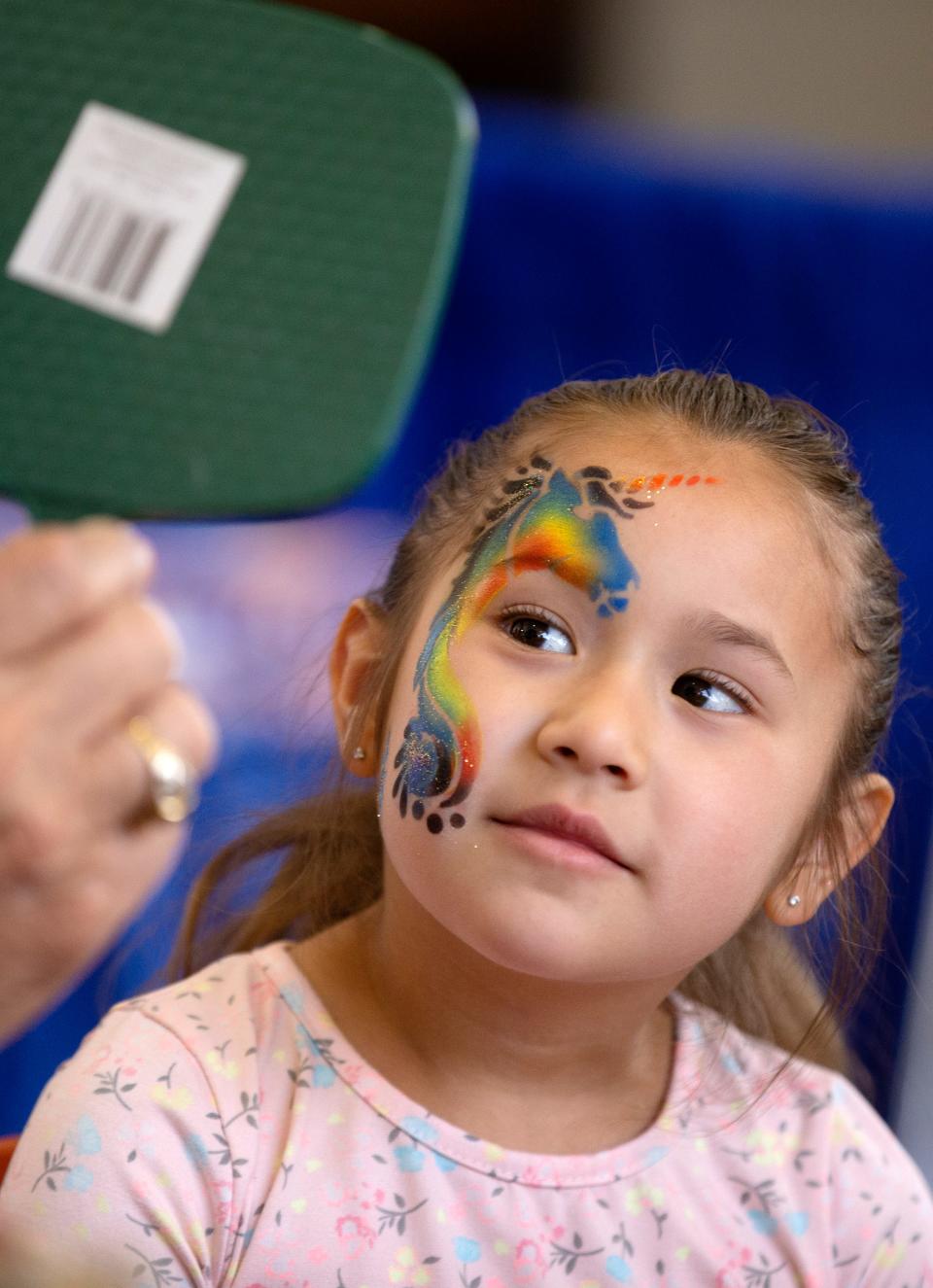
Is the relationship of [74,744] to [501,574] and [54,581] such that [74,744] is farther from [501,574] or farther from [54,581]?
[501,574]

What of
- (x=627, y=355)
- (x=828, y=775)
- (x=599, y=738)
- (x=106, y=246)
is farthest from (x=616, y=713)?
(x=627, y=355)

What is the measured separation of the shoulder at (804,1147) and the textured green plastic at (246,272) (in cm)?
36

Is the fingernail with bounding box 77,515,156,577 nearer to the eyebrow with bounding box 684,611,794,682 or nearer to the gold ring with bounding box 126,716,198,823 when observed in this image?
the gold ring with bounding box 126,716,198,823

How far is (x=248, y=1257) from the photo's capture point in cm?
60

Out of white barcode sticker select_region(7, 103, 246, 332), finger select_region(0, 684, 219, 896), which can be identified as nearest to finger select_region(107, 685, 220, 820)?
finger select_region(0, 684, 219, 896)

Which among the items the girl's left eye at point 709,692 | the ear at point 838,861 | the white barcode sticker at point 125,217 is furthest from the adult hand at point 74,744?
the ear at point 838,861

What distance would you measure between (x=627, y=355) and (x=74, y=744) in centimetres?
84

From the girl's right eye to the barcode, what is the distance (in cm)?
19

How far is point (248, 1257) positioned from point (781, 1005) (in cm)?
31

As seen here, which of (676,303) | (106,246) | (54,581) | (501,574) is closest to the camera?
(54,581)

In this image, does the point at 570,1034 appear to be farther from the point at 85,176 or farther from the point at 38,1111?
the point at 85,176

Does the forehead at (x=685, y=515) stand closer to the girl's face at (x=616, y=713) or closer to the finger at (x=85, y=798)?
the girl's face at (x=616, y=713)

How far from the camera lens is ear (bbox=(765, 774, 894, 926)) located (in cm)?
70

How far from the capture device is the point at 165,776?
460 millimetres
